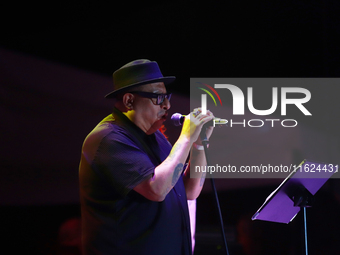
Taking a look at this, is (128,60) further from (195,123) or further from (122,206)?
(122,206)

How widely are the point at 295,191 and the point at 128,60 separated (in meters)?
2.09

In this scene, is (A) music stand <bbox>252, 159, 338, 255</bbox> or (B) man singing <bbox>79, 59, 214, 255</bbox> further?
(A) music stand <bbox>252, 159, 338, 255</bbox>

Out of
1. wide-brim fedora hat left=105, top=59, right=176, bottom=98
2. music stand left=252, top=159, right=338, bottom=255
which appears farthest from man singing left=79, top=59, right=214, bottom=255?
music stand left=252, top=159, right=338, bottom=255

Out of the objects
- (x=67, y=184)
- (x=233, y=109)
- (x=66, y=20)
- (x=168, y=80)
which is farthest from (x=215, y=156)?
(x=66, y=20)

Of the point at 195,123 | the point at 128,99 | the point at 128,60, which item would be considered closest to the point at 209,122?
the point at 195,123

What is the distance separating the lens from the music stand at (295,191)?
66.8 inches

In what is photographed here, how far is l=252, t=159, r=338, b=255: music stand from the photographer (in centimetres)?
170

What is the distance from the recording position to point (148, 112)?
5.60ft

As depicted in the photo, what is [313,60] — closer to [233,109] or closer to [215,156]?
[233,109]

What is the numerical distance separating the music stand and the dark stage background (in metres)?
1.49

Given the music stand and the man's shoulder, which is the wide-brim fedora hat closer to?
the man's shoulder

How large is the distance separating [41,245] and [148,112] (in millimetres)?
2237

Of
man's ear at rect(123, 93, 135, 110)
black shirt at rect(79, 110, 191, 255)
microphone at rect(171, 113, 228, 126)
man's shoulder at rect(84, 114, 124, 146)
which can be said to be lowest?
black shirt at rect(79, 110, 191, 255)

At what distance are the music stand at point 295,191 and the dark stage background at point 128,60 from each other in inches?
58.8
